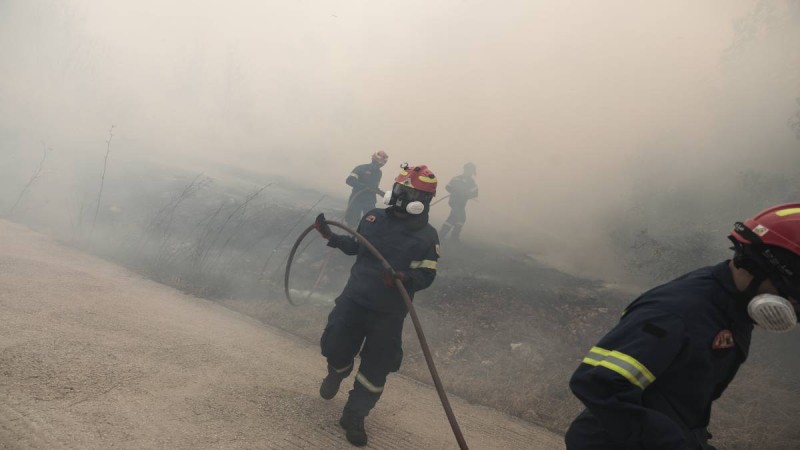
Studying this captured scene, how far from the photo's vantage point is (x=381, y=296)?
3133mm

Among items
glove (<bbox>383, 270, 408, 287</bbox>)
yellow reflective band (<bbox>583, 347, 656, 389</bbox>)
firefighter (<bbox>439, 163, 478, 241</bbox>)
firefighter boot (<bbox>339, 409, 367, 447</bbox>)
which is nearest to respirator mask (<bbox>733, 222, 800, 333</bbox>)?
yellow reflective band (<bbox>583, 347, 656, 389</bbox>)

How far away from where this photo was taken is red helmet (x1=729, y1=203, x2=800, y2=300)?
1530 mm

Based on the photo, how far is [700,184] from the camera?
988cm

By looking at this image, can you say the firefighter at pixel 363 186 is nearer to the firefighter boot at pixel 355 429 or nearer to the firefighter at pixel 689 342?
the firefighter boot at pixel 355 429

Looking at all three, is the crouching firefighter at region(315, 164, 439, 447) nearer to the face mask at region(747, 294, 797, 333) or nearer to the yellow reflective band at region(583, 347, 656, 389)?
the yellow reflective band at region(583, 347, 656, 389)

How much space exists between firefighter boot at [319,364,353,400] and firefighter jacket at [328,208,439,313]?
1.71 feet

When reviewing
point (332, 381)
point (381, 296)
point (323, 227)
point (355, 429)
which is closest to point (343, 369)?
point (332, 381)

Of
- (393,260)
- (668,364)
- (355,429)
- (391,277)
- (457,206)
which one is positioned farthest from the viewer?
(457,206)

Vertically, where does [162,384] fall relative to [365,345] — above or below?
below

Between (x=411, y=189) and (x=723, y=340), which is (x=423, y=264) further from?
(x=723, y=340)

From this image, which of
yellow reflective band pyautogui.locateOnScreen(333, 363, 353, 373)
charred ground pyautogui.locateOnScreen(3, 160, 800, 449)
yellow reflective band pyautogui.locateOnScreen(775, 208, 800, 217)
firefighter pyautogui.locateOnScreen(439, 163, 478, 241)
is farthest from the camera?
firefighter pyautogui.locateOnScreen(439, 163, 478, 241)

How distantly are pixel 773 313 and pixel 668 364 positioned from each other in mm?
343

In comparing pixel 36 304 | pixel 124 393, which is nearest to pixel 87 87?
pixel 36 304

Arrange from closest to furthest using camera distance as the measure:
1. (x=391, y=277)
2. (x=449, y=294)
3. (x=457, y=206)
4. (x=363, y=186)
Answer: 1. (x=391, y=277)
2. (x=449, y=294)
3. (x=363, y=186)
4. (x=457, y=206)
